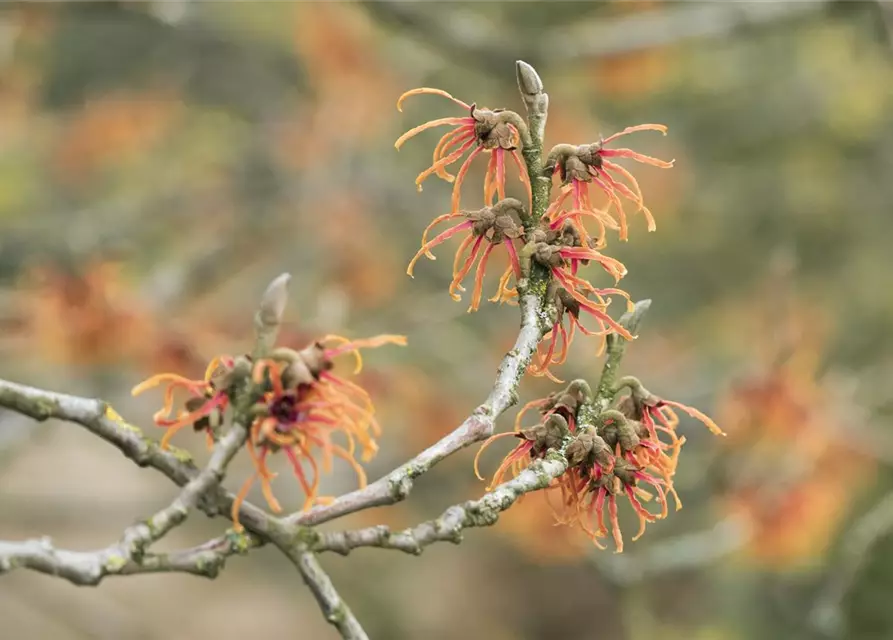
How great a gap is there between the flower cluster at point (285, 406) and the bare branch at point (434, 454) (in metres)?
0.03

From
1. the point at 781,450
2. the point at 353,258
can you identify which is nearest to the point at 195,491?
the point at 781,450

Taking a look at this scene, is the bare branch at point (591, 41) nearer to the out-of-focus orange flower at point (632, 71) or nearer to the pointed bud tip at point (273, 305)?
the out-of-focus orange flower at point (632, 71)

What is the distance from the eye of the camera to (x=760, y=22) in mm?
3389

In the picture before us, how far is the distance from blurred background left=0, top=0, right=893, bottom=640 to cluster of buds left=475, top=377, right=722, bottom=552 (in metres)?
1.38

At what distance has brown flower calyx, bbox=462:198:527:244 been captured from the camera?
106 cm

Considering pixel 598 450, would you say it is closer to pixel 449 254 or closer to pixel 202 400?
pixel 202 400

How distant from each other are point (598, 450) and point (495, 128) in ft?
1.20

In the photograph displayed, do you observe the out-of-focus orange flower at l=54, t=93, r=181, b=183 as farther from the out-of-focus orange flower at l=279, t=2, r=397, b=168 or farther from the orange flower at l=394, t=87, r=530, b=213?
the orange flower at l=394, t=87, r=530, b=213

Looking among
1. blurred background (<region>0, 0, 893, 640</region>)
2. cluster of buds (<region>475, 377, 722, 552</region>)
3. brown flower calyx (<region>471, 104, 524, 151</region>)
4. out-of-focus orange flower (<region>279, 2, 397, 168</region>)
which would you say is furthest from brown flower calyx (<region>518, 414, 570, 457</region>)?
out-of-focus orange flower (<region>279, 2, 397, 168</region>)

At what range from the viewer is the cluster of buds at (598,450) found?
3.37ft

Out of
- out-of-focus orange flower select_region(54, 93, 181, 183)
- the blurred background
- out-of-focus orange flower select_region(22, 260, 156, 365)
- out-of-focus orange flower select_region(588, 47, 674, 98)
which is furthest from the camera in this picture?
out-of-focus orange flower select_region(54, 93, 181, 183)

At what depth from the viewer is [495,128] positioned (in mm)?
1073

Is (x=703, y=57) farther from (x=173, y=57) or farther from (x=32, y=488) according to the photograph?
(x=32, y=488)

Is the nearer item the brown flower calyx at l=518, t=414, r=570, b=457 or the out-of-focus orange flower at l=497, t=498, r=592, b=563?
the brown flower calyx at l=518, t=414, r=570, b=457
